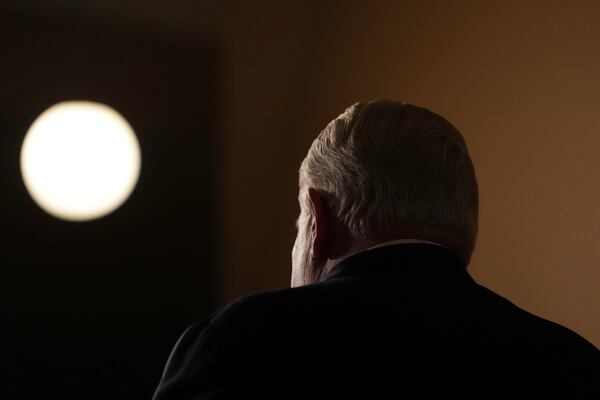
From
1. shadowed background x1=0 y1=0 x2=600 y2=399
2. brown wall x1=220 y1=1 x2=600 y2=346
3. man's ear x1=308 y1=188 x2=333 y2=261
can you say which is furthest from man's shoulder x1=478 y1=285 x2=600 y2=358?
shadowed background x1=0 y1=0 x2=600 y2=399

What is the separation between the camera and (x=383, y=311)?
2.49 feet

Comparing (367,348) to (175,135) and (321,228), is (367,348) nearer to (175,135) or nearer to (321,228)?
(321,228)

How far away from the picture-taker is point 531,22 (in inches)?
62.0

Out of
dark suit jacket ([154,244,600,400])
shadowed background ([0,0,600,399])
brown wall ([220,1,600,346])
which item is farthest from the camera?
shadowed background ([0,0,600,399])

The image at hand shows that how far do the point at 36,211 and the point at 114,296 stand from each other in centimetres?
28

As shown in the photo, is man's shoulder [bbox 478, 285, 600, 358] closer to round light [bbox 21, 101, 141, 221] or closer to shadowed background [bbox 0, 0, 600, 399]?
shadowed background [bbox 0, 0, 600, 399]

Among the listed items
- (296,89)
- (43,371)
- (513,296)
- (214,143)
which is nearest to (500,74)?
(513,296)

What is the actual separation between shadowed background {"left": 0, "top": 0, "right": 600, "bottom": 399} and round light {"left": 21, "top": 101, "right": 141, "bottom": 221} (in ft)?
0.11

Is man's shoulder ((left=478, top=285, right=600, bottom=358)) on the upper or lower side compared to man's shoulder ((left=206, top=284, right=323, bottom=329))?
lower

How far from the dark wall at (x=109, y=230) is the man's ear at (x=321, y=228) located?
129 cm

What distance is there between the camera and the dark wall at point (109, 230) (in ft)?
6.75

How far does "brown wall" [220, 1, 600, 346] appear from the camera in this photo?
1488 mm

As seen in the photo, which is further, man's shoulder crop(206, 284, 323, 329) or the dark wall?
the dark wall

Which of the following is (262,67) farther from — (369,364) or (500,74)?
(369,364)
